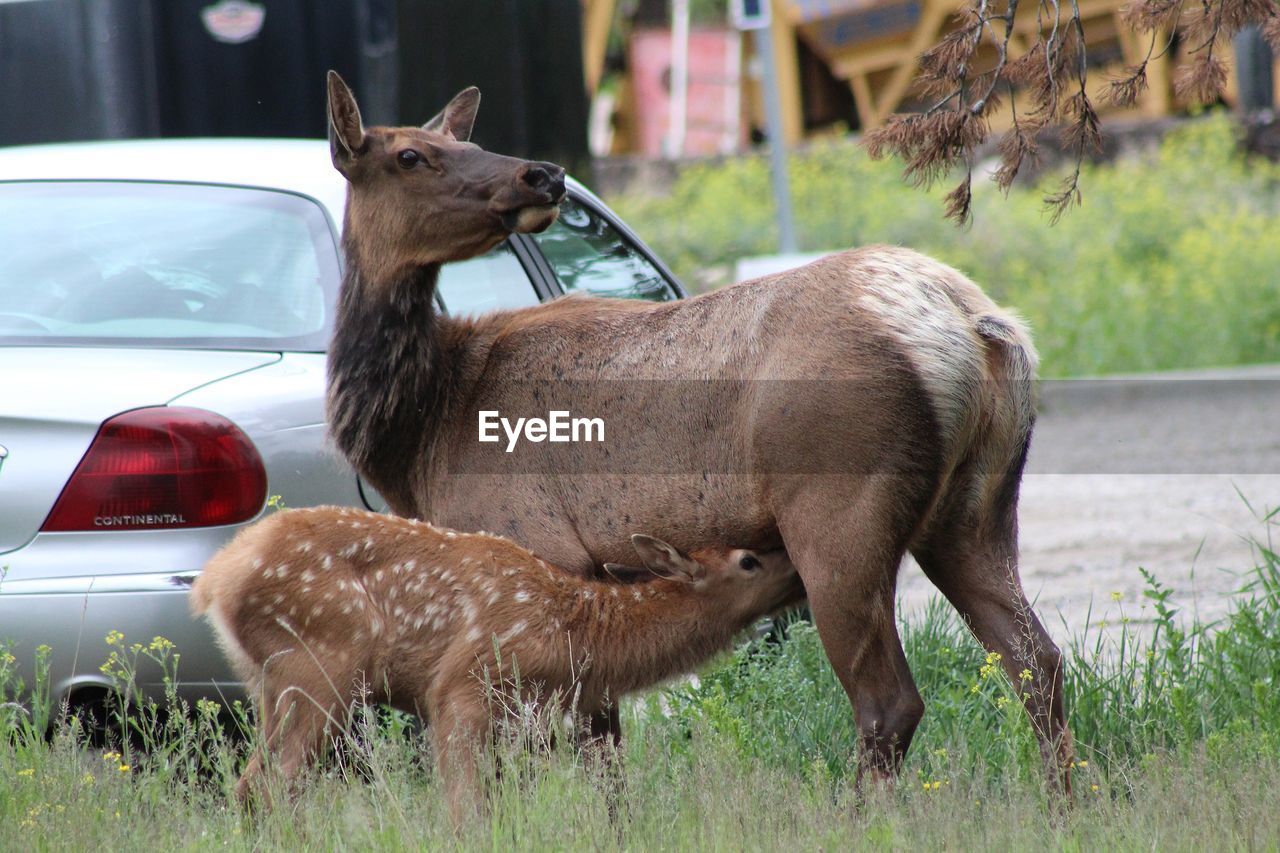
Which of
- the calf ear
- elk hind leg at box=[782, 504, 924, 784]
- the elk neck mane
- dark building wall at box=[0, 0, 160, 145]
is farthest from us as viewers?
dark building wall at box=[0, 0, 160, 145]

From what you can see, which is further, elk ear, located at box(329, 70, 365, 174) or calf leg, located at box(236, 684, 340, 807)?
elk ear, located at box(329, 70, 365, 174)

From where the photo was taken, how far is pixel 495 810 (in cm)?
383

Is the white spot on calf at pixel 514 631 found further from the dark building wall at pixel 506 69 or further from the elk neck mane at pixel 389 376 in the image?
the dark building wall at pixel 506 69

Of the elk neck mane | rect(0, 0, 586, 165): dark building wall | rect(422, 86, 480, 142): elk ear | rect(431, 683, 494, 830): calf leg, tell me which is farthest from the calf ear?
rect(0, 0, 586, 165): dark building wall

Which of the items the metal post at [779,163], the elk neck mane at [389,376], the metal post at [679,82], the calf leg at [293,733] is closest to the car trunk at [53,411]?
the elk neck mane at [389,376]

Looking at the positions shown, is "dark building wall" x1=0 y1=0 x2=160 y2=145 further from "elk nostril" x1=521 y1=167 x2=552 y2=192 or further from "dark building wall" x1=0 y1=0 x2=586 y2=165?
"elk nostril" x1=521 y1=167 x2=552 y2=192

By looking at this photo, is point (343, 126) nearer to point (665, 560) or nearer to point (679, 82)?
point (665, 560)

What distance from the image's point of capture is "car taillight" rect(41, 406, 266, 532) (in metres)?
4.66

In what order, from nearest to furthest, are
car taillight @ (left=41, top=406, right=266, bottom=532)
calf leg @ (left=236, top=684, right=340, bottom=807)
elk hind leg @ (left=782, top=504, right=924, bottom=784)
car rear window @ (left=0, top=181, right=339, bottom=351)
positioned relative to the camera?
elk hind leg @ (left=782, top=504, right=924, bottom=784)
calf leg @ (left=236, top=684, right=340, bottom=807)
car taillight @ (left=41, top=406, right=266, bottom=532)
car rear window @ (left=0, top=181, right=339, bottom=351)

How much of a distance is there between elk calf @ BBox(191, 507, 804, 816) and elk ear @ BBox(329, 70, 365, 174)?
1101mm

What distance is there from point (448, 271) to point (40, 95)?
405cm

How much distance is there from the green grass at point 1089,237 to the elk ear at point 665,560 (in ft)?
28.6

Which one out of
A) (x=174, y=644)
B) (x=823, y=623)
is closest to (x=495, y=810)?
(x=823, y=623)

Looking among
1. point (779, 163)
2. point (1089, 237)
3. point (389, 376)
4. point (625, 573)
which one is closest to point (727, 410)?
point (625, 573)
